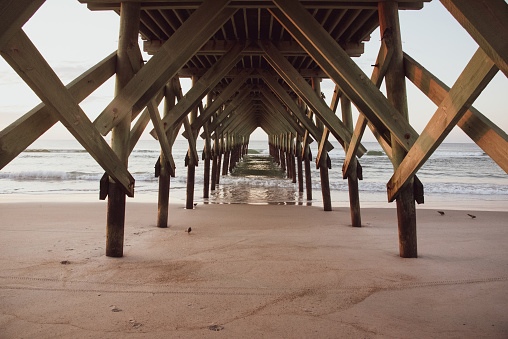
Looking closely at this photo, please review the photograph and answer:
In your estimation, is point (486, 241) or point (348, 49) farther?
point (348, 49)

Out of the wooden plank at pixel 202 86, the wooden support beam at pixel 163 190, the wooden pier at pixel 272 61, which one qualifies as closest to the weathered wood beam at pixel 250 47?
the wooden pier at pixel 272 61

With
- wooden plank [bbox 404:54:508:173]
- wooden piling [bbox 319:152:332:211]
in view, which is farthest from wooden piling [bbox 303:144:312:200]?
wooden plank [bbox 404:54:508:173]

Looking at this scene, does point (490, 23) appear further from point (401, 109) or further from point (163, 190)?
point (163, 190)

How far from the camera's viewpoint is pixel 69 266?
3209 mm

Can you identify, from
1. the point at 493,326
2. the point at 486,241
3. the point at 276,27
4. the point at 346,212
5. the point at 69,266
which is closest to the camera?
the point at 493,326

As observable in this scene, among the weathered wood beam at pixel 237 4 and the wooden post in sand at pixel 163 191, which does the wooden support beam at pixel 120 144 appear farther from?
the wooden post in sand at pixel 163 191

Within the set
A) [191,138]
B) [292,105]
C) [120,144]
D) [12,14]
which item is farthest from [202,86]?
[12,14]

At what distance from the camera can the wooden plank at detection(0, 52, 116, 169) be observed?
213cm

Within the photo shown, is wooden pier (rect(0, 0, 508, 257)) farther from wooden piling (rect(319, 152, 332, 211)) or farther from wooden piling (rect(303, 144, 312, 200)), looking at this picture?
wooden piling (rect(303, 144, 312, 200))

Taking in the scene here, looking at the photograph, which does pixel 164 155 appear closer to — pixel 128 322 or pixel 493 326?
pixel 128 322

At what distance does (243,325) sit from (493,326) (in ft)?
4.25

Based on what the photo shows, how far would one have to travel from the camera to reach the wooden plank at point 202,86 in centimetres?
491

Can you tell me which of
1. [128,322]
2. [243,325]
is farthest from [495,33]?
[128,322]

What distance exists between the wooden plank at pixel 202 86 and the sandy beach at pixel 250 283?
1392mm
